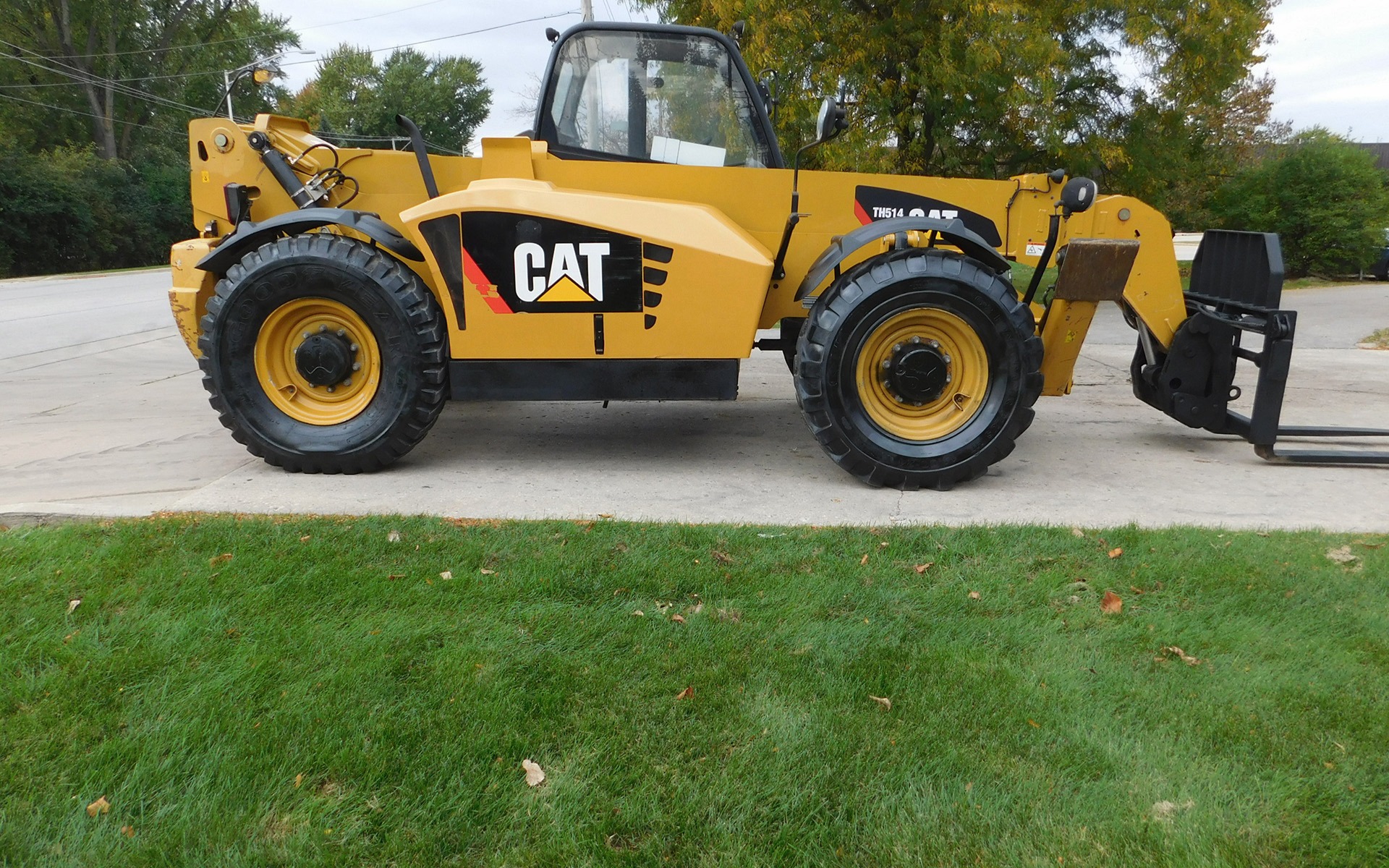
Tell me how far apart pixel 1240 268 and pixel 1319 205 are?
1707 centimetres

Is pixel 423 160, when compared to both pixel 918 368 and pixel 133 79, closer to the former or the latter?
pixel 918 368

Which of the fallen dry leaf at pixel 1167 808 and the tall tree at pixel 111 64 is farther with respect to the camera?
the tall tree at pixel 111 64

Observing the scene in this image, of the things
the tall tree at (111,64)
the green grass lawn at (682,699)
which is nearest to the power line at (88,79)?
the tall tree at (111,64)

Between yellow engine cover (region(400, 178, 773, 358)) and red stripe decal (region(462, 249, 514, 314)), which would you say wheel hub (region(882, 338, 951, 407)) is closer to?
yellow engine cover (region(400, 178, 773, 358))

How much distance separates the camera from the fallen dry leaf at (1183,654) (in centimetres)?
337

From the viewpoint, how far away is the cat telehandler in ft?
16.9

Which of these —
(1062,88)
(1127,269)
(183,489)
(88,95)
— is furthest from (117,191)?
(1127,269)

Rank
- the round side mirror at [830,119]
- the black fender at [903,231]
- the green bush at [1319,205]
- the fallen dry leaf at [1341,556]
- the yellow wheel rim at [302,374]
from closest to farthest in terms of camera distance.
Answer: the fallen dry leaf at [1341,556]
the round side mirror at [830,119]
the black fender at [903,231]
the yellow wheel rim at [302,374]
the green bush at [1319,205]

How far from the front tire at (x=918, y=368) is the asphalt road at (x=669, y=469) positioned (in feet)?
0.77

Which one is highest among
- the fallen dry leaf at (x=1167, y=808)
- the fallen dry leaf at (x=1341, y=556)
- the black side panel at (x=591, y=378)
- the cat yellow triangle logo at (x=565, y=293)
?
the cat yellow triangle logo at (x=565, y=293)

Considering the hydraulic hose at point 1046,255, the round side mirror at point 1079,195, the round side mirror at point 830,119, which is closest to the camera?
the round side mirror at point 830,119

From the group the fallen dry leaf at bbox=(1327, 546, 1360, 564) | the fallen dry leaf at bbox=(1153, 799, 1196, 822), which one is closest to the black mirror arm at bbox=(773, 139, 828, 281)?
the fallen dry leaf at bbox=(1327, 546, 1360, 564)

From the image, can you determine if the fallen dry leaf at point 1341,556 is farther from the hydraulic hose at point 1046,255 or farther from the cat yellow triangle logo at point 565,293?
the cat yellow triangle logo at point 565,293

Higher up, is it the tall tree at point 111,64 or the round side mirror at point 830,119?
the tall tree at point 111,64
